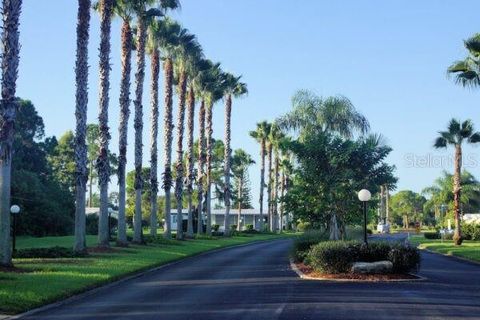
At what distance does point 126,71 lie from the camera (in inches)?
1430

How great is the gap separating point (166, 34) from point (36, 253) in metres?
22.5

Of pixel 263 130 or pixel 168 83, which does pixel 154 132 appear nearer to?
pixel 168 83

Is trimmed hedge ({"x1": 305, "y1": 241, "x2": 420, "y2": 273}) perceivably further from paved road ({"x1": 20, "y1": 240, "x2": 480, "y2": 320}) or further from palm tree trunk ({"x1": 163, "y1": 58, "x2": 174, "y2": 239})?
palm tree trunk ({"x1": 163, "y1": 58, "x2": 174, "y2": 239})

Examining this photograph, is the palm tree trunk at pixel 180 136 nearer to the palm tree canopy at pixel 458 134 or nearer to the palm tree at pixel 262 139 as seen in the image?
the palm tree canopy at pixel 458 134

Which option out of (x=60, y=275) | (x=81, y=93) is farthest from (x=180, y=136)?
(x=60, y=275)

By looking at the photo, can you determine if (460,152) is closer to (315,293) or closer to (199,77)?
(199,77)

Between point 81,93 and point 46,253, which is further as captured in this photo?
point 81,93

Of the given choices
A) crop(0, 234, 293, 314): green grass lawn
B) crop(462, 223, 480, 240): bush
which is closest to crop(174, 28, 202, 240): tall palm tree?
crop(0, 234, 293, 314): green grass lawn

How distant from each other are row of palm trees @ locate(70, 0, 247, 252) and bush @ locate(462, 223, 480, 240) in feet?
74.8

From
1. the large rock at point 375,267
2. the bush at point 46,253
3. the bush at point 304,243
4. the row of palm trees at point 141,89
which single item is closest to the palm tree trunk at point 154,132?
the row of palm trees at point 141,89

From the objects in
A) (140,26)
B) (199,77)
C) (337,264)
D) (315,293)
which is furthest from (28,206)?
(315,293)

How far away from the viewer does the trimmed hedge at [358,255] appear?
21.7 metres

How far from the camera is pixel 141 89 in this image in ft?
130

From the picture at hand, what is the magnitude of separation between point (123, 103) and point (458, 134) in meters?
27.1
